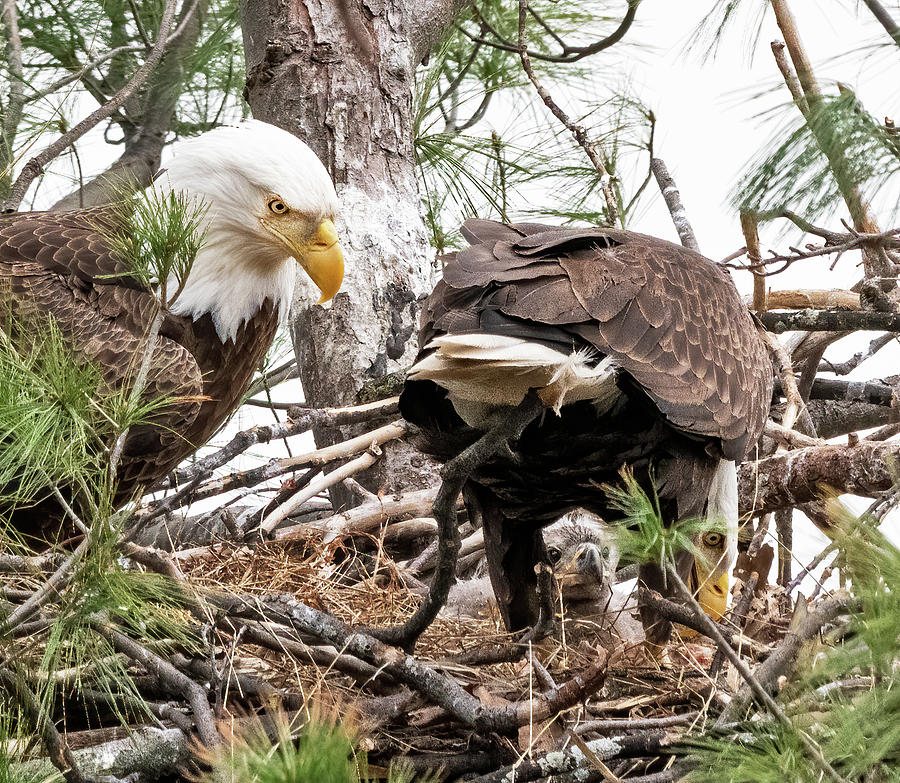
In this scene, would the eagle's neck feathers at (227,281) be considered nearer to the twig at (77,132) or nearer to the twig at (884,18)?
the twig at (77,132)

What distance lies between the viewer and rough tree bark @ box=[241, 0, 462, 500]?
12.1 feet

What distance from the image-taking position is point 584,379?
2270 mm

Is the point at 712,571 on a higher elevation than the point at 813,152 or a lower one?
lower

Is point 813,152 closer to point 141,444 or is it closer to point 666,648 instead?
point 666,648

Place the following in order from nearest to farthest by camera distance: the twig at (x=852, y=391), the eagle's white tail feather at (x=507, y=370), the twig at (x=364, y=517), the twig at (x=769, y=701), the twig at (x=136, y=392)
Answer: the twig at (x=769, y=701) → the twig at (x=136, y=392) → the eagle's white tail feather at (x=507, y=370) → the twig at (x=364, y=517) → the twig at (x=852, y=391)

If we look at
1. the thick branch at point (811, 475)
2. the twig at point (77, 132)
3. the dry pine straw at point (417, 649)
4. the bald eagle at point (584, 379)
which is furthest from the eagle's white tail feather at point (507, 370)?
the twig at point (77, 132)

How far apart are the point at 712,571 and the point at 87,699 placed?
1740 millimetres

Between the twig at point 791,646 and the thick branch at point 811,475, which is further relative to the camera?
the thick branch at point 811,475

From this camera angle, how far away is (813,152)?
2.70m

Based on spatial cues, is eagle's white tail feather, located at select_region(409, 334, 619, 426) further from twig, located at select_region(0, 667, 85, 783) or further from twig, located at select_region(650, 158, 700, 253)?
twig, located at select_region(650, 158, 700, 253)

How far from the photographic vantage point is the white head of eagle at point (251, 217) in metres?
2.85

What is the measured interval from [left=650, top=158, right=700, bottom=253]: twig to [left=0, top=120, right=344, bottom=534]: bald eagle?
1.27 m

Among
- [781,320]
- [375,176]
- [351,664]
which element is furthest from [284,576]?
[781,320]

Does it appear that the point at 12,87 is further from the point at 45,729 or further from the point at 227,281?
the point at 45,729
